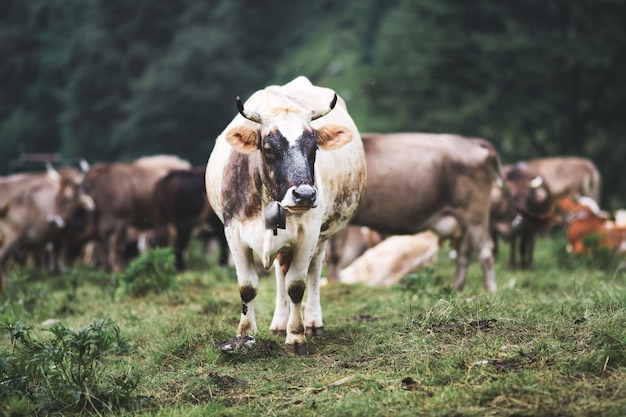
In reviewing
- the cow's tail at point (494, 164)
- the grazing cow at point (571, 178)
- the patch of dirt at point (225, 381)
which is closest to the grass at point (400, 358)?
the patch of dirt at point (225, 381)

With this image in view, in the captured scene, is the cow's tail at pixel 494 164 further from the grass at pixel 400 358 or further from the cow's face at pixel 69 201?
the cow's face at pixel 69 201

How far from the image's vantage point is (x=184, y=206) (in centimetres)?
1326

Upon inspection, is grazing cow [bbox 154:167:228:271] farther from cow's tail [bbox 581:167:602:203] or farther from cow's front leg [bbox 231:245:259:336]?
cow's tail [bbox 581:167:602:203]

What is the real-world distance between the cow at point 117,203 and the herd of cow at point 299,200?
21 millimetres

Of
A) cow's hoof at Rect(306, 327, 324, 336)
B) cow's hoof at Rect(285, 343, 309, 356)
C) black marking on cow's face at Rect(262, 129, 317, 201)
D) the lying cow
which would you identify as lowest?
the lying cow

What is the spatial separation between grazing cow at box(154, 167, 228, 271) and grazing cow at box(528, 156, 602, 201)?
7890mm

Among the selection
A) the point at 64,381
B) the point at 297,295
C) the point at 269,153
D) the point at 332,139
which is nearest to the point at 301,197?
the point at 269,153

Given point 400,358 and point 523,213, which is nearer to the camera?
point 400,358

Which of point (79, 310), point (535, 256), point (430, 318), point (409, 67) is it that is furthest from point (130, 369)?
point (409, 67)

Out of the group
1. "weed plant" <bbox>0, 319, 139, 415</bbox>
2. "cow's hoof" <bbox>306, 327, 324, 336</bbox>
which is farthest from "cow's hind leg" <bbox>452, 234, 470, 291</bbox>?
"weed plant" <bbox>0, 319, 139, 415</bbox>

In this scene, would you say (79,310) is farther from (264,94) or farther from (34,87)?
(34,87)

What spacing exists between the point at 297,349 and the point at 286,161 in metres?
1.36

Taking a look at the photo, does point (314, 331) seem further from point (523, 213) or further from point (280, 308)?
point (523, 213)

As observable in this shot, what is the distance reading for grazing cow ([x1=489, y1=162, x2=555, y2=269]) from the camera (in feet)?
40.2
